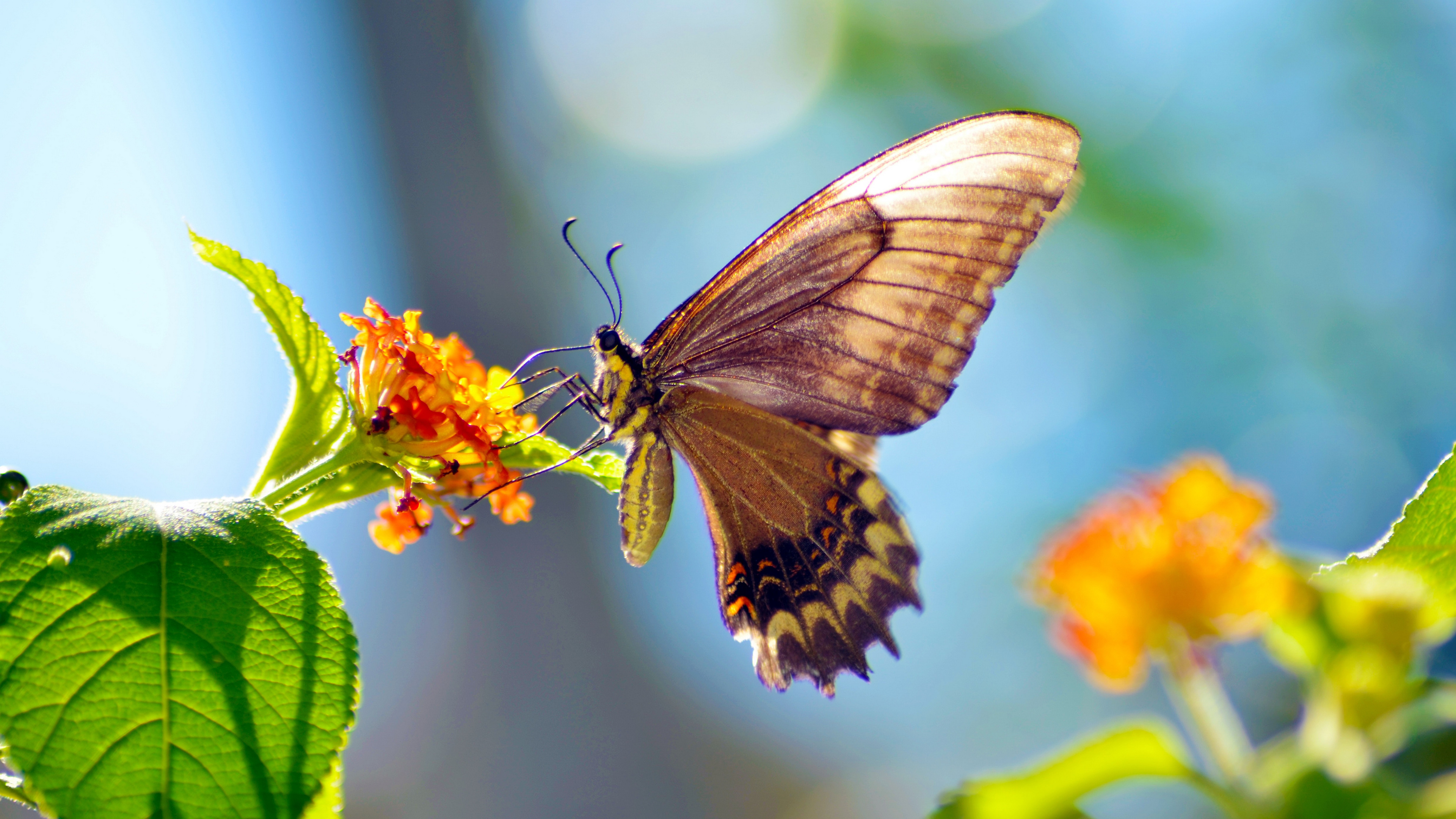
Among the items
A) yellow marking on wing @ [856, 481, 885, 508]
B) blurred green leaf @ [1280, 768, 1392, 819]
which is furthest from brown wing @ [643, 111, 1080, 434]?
blurred green leaf @ [1280, 768, 1392, 819]

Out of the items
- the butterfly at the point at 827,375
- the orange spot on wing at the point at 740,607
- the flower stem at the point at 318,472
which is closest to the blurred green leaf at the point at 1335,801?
the butterfly at the point at 827,375

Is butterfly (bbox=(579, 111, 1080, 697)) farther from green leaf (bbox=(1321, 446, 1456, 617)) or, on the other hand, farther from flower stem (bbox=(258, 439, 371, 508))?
green leaf (bbox=(1321, 446, 1456, 617))

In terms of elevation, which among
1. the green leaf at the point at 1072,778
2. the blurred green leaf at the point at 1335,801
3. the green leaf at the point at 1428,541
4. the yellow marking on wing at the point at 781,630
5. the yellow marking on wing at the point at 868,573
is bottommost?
the blurred green leaf at the point at 1335,801

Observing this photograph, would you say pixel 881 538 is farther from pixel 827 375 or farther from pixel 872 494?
pixel 827 375

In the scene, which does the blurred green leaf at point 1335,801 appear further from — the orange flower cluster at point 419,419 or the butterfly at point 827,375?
the orange flower cluster at point 419,419

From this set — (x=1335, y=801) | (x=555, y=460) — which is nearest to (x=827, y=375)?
(x=555, y=460)
